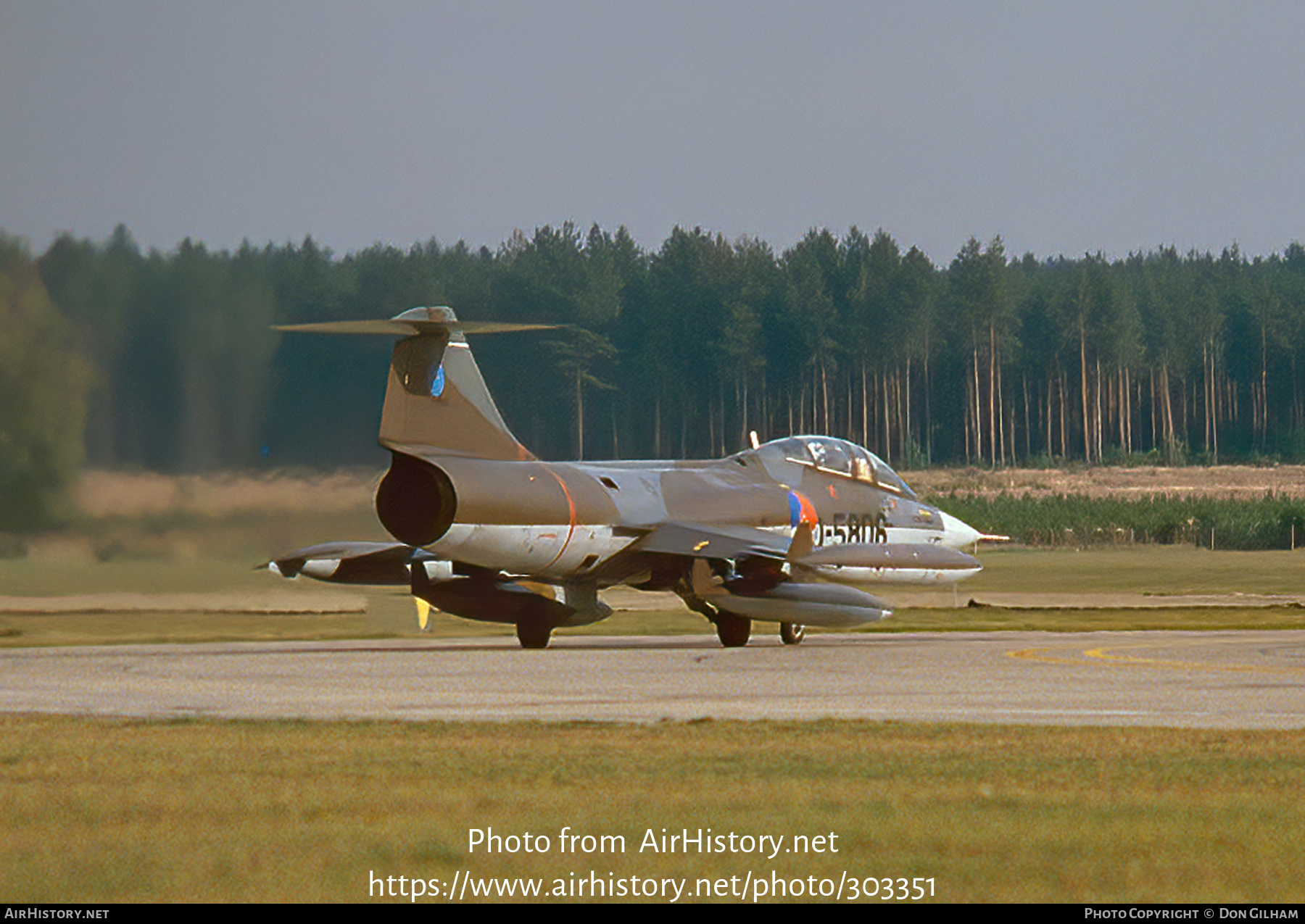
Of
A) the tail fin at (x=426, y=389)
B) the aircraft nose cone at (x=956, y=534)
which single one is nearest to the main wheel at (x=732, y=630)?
the aircraft nose cone at (x=956, y=534)

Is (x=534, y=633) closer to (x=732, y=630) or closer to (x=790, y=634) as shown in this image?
(x=732, y=630)

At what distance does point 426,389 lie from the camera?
25.3 metres

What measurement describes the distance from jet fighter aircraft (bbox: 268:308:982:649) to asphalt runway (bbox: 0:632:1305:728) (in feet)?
2.98

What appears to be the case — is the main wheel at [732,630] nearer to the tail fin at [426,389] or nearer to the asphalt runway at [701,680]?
the asphalt runway at [701,680]

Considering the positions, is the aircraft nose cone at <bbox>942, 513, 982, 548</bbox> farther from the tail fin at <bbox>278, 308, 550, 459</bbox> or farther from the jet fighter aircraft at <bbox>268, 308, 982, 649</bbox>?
the tail fin at <bbox>278, 308, 550, 459</bbox>

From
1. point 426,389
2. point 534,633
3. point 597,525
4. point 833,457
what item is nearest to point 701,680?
point 426,389

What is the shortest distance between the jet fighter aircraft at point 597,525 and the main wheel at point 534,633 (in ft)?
0.08

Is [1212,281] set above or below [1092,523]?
above

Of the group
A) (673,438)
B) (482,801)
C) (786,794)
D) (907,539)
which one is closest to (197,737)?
(482,801)

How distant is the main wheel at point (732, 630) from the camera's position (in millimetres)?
30625

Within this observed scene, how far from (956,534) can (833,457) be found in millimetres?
3333

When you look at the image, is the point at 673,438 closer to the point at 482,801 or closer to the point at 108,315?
the point at 108,315

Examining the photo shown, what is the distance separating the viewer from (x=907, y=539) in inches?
1341
